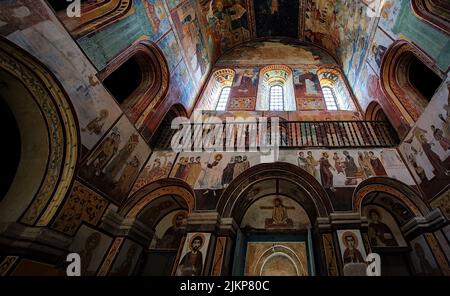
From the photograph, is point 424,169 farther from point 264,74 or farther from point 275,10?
point 275,10

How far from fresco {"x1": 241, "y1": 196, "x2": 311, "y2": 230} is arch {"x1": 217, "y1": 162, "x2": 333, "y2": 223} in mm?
323

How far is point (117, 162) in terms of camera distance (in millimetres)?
5410

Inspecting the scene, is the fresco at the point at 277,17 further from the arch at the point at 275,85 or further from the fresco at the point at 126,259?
the fresco at the point at 126,259

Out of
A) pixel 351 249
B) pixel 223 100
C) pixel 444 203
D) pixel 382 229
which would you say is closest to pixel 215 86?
pixel 223 100

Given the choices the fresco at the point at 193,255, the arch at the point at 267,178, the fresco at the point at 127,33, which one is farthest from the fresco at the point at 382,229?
the fresco at the point at 127,33

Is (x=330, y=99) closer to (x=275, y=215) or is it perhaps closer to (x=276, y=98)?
(x=276, y=98)

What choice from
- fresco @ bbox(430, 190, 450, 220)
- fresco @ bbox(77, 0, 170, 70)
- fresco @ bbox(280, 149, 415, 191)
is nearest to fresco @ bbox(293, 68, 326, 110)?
fresco @ bbox(280, 149, 415, 191)

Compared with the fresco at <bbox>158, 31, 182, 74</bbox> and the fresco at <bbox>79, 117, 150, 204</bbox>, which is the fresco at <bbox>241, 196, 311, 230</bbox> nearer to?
the fresco at <bbox>79, 117, 150, 204</bbox>

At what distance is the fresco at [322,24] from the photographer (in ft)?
33.8

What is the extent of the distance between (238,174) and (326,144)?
2.93 meters

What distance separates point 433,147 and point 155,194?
7.15m

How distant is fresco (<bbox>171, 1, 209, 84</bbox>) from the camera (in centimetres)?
841

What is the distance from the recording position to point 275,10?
12.1 m

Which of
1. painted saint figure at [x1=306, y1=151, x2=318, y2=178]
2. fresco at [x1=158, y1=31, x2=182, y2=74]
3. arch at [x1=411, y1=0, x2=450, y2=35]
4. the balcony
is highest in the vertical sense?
fresco at [x1=158, y1=31, x2=182, y2=74]
